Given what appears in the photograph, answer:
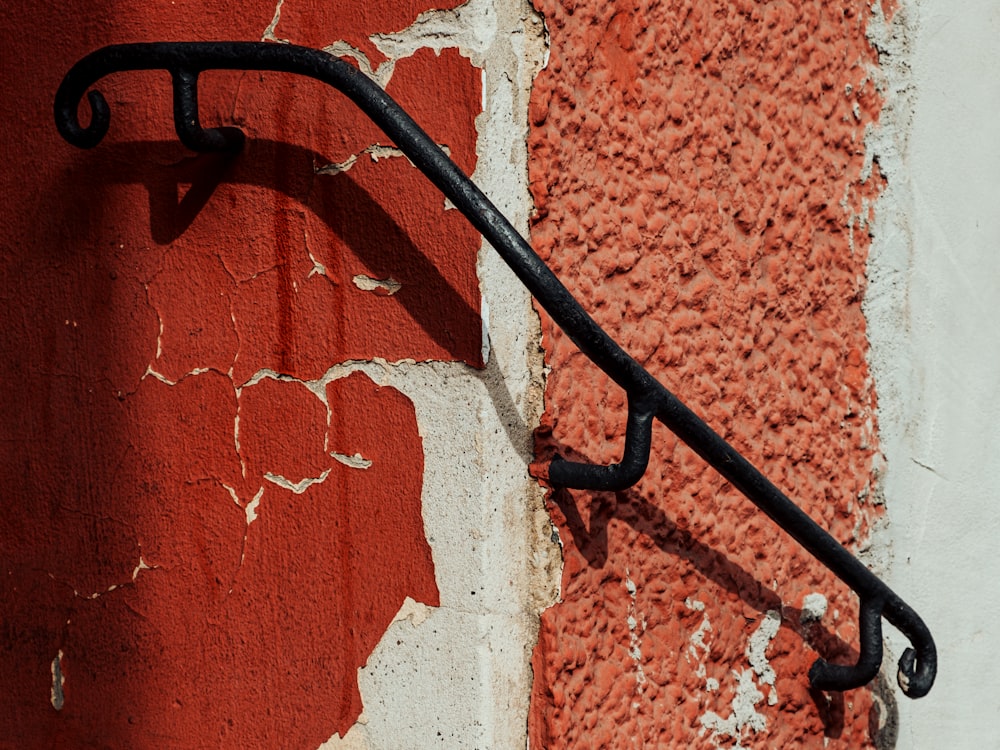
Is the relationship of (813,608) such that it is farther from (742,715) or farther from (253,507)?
(253,507)

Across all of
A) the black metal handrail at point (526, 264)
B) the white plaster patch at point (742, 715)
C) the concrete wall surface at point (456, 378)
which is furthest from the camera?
the white plaster patch at point (742, 715)

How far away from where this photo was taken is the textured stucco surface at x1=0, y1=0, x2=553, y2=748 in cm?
91

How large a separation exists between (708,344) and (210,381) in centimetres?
48

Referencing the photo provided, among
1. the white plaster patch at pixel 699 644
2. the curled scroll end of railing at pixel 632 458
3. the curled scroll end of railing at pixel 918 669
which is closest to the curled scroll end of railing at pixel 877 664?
the curled scroll end of railing at pixel 918 669

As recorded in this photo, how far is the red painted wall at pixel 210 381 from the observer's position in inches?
36.9

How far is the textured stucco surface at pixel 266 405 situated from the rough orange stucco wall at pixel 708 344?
0.05m

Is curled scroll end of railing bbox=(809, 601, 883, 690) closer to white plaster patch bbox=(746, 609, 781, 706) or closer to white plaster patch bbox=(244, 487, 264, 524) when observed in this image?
white plaster patch bbox=(746, 609, 781, 706)

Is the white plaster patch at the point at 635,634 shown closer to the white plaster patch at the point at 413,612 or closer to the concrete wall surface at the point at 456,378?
the concrete wall surface at the point at 456,378

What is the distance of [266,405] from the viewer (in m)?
1.00

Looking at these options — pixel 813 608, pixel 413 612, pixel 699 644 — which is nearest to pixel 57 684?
pixel 413 612

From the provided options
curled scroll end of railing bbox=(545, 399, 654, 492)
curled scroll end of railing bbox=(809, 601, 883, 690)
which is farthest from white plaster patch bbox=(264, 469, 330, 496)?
curled scroll end of railing bbox=(809, 601, 883, 690)

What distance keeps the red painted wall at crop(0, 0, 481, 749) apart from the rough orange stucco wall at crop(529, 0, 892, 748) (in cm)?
12

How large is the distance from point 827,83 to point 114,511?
0.85m

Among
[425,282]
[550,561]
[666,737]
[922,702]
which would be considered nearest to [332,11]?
[425,282]
